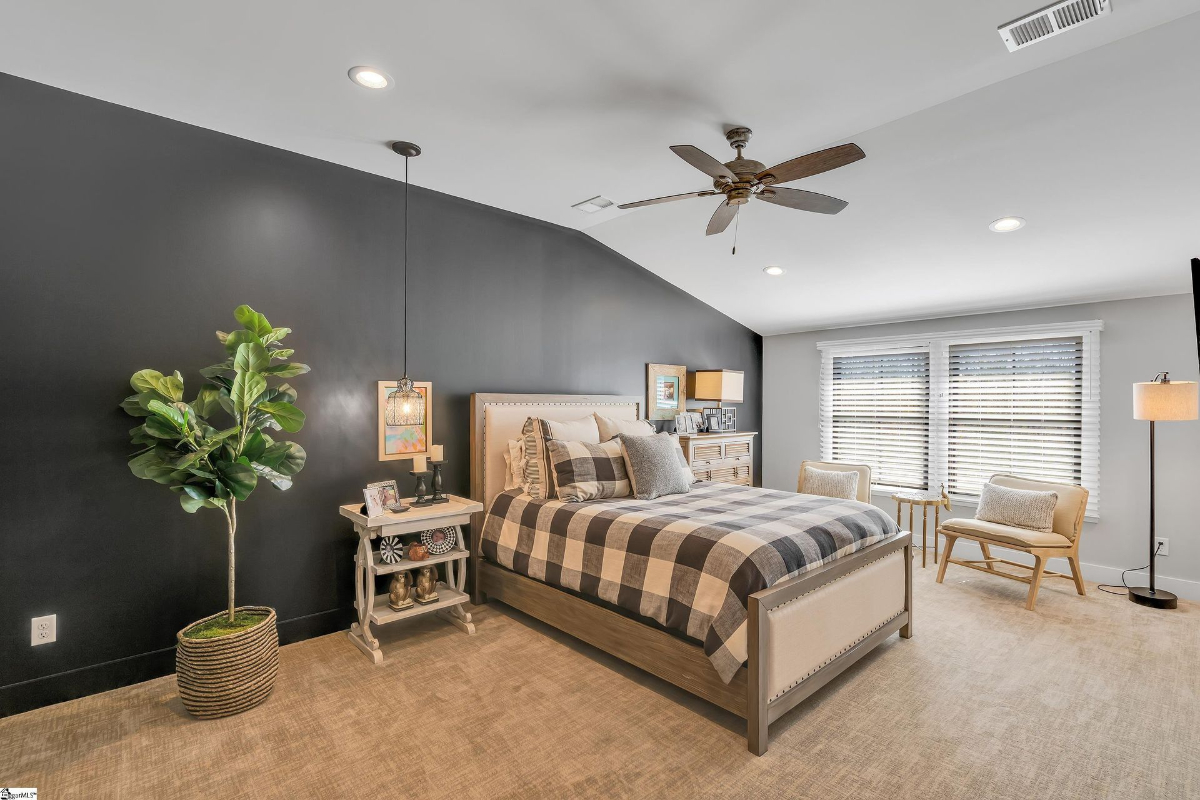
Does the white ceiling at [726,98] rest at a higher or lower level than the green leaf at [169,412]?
higher

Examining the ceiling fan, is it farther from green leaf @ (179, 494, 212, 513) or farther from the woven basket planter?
the woven basket planter

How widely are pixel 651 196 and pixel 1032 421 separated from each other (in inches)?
144

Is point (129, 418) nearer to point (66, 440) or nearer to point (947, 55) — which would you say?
point (66, 440)

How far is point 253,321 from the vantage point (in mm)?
2615

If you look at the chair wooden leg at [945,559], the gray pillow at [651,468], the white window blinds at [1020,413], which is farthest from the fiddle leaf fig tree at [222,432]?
the white window blinds at [1020,413]

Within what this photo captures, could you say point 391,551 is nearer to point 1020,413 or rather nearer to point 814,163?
point 814,163

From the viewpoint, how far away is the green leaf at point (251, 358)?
2.47 metres

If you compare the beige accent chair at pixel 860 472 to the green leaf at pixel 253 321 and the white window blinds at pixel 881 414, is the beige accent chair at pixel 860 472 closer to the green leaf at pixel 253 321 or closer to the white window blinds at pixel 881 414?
the white window blinds at pixel 881 414

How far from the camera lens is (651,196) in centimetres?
357

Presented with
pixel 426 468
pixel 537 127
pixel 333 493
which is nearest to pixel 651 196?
pixel 537 127

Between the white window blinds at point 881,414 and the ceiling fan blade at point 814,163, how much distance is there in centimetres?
359

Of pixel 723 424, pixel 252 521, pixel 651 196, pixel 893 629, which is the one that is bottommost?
pixel 893 629

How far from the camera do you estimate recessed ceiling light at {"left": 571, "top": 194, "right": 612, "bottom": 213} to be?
373 cm

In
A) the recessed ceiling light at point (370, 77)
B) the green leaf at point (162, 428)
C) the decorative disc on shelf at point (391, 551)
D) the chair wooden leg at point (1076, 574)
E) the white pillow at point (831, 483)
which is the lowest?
the chair wooden leg at point (1076, 574)
